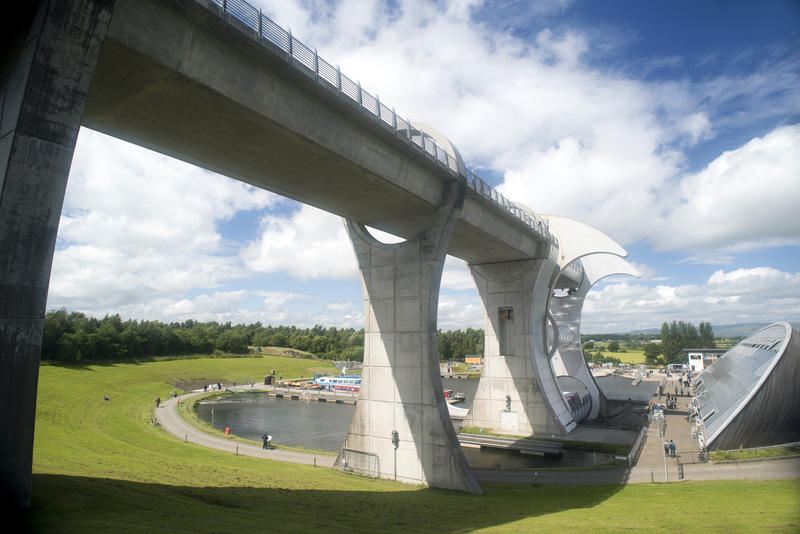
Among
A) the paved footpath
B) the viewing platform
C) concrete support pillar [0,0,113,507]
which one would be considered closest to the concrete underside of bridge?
concrete support pillar [0,0,113,507]

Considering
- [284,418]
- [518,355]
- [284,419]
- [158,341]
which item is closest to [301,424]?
[284,419]

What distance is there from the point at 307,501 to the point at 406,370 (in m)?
8.23

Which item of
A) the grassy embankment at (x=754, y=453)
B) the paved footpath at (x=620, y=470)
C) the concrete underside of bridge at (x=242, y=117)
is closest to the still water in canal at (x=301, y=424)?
the paved footpath at (x=620, y=470)

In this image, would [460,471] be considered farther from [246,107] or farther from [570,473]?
[246,107]

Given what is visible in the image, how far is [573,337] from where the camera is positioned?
5094 cm

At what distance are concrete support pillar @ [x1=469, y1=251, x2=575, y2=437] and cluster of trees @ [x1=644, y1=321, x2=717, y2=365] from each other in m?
97.8

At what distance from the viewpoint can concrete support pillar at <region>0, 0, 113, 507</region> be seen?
7441 mm

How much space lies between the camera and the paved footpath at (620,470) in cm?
2000

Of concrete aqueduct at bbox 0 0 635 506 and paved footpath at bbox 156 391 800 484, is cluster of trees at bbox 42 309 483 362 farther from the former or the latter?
concrete aqueduct at bbox 0 0 635 506

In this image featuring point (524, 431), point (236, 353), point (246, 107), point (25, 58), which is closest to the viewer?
point (25, 58)

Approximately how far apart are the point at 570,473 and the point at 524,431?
11.4 metres

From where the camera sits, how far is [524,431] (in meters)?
34.7

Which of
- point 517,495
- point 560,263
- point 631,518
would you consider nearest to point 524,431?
point 560,263

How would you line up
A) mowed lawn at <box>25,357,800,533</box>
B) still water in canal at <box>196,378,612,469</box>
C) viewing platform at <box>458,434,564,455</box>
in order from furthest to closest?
viewing platform at <box>458,434,564,455</box> < still water in canal at <box>196,378,612,469</box> < mowed lawn at <box>25,357,800,533</box>
